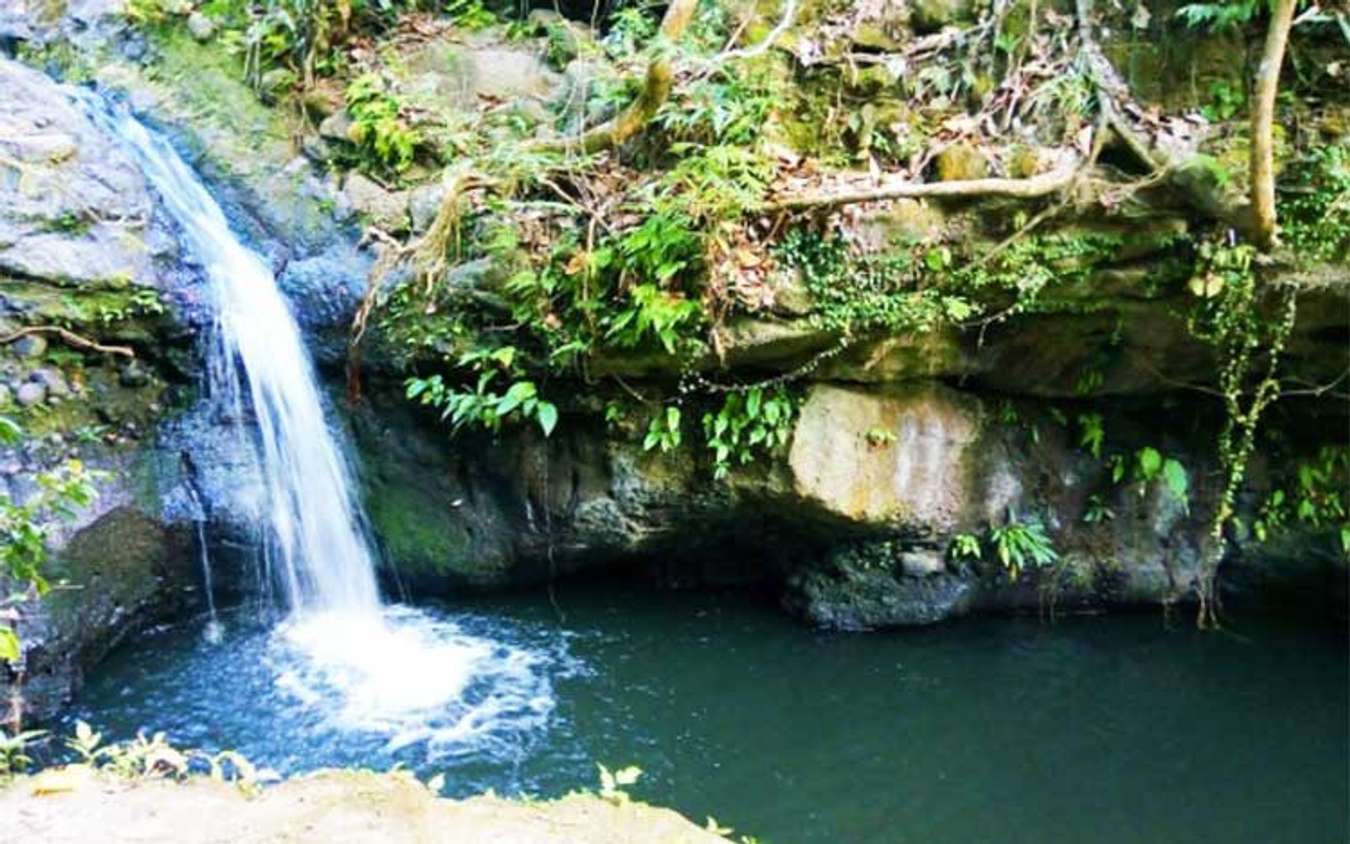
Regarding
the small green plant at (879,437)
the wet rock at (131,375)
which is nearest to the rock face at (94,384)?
the wet rock at (131,375)

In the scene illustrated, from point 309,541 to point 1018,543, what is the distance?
15.0 ft

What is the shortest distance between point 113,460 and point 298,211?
2.02m

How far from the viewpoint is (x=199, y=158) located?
23.1 ft

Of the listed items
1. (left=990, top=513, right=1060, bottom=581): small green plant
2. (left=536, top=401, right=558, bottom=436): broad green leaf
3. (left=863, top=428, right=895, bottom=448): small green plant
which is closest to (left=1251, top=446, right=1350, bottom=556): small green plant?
(left=990, top=513, right=1060, bottom=581): small green plant

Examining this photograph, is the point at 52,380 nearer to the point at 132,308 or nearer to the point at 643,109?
the point at 132,308

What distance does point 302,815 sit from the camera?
2.70 metres

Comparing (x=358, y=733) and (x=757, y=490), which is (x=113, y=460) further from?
(x=757, y=490)

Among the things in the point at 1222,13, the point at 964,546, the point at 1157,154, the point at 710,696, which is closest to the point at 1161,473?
the point at 964,546

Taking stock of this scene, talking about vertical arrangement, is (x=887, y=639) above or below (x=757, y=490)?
below

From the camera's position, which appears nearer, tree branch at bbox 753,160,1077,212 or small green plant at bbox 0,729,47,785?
small green plant at bbox 0,729,47,785

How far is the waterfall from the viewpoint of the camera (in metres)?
6.13

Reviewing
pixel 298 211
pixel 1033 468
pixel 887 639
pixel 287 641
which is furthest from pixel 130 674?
pixel 1033 468

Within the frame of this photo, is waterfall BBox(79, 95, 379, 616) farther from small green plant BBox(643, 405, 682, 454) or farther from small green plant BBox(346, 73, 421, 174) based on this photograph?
small green plant BBox(643, 405, 682, 454)

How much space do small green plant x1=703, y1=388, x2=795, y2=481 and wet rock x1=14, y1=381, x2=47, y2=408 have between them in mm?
3791
